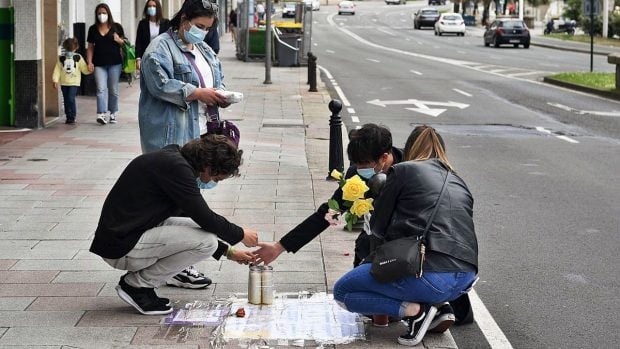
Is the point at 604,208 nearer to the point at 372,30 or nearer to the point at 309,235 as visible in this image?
the point at 309,235

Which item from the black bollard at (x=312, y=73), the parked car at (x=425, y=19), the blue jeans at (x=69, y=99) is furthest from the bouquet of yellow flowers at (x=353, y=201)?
the parked car at (x=425, y=19)

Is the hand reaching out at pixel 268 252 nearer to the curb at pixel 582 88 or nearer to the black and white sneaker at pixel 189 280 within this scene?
the black and white sneaker at pixel 189 280

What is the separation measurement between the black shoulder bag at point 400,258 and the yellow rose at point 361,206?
60 centimetres

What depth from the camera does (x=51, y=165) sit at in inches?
527

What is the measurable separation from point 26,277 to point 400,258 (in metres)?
2.97

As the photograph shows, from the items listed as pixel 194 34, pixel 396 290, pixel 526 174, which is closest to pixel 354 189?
pixel 396 290

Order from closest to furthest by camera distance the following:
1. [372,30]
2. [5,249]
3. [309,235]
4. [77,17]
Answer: [309,235] < [5,249] < [77,17] < [372,30]

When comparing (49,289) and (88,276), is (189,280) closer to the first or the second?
(88,276)

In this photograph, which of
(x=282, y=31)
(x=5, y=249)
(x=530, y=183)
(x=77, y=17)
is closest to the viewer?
(x=5, y=249)

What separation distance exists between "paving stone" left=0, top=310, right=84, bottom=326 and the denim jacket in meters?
1.48

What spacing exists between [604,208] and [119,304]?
20.4 feet

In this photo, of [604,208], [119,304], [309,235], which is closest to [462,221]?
[309,235]

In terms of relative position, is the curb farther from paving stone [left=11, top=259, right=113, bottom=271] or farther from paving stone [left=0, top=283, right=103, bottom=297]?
paving stone [left=0, top=283, right=103, bottom=297]

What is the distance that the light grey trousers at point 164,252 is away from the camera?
6688mm
